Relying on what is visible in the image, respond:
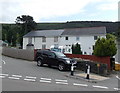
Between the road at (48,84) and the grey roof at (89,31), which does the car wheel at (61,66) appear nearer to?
the road at (48,84)

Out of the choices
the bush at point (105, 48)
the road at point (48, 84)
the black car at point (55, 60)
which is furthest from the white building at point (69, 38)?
the road at point (48, 84)

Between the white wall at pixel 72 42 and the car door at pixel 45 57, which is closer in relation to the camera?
the car door at pixel 45 57

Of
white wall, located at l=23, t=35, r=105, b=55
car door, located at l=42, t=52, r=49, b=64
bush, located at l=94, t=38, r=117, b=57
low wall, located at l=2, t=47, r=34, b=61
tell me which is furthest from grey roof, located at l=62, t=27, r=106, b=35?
car door, located at l=42, t=52, r=49, b=64

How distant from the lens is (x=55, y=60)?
17156 millimetres

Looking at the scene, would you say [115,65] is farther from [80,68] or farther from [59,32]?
[59,32]

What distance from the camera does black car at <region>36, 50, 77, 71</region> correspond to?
16292 millimetres

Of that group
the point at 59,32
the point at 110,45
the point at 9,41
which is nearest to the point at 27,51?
the point at 110,45

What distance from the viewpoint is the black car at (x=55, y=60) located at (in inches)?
641

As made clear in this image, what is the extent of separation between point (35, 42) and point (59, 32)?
8.94 meters

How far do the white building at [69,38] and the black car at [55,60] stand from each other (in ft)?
90.5

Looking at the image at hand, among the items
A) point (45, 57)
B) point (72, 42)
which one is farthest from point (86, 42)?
point (45, 57)

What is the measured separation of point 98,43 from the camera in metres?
18.5

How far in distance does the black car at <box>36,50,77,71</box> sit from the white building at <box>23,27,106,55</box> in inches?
1086

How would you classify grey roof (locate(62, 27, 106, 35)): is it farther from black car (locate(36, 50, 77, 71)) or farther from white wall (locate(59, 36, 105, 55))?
black car (locate(36, 50, 77, 71))
